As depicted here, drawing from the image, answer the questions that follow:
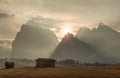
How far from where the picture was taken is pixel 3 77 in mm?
34969

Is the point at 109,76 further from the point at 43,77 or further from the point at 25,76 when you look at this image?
the point at 25,76

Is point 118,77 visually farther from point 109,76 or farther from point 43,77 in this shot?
point 43,77

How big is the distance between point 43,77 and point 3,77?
5.55 metres

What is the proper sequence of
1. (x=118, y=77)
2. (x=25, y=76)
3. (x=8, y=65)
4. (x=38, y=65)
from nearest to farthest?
(x=118, y=77) → (x=25, y=76) → (x=38, y=65) → (x=8, y=65)

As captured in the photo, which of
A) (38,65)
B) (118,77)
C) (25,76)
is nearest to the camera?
(118,77)

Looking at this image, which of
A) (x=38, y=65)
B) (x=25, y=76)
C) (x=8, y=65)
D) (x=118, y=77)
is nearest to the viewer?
(x=118, y=77)

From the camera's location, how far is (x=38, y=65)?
5491cm

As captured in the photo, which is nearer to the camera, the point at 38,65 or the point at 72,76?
the point at 72,76

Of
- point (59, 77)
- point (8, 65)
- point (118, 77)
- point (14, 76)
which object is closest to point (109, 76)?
point (118, 77)

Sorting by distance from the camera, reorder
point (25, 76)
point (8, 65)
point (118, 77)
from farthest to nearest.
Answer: point (8, 65) → point (25, 76) → point (118, 77)

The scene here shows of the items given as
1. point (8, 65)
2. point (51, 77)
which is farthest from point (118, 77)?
point (8, 65)

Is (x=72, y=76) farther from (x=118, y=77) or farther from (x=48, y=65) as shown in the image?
(x=48, y=65)

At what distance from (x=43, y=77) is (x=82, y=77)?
4731mm

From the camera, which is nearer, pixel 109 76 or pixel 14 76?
pixel 109 76
